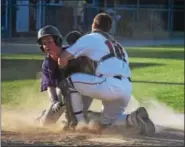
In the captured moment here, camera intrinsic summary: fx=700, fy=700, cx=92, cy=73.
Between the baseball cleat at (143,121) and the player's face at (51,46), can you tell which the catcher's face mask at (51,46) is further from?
the baseball cleat at (143,121)

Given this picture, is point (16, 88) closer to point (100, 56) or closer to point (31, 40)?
point (100, 56)

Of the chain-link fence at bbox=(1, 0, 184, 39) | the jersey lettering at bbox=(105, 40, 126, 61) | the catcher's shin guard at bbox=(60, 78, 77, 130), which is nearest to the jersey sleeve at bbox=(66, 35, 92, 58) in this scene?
the jersey lettering at bbox=(105, 40, 126, 61)

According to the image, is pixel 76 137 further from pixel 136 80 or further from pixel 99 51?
pixel 136 80

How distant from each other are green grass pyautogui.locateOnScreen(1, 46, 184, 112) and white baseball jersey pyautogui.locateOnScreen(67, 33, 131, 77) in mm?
2606

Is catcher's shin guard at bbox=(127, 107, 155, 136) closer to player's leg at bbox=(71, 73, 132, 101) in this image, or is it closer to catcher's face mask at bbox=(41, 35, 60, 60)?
player's leg at bbox=(71, 73, 132, 101)

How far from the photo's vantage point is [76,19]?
98.6ft

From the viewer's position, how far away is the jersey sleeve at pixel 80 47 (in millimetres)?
8055

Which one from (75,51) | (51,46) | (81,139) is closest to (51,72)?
(51,46)

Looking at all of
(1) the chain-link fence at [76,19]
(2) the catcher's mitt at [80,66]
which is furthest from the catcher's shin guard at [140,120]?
(1) the chain-link fence at [76,19]

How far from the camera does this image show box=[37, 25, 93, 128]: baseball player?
838 centimetres

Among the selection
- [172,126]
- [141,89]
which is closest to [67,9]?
[141,89]

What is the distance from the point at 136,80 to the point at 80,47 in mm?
7051

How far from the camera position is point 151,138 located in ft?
26.7

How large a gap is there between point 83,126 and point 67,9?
23067 millimetres
